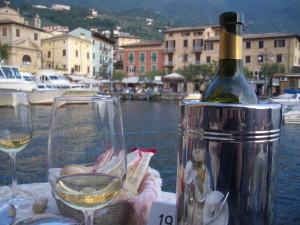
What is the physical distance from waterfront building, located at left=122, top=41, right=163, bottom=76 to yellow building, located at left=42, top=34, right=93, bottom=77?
6.16m

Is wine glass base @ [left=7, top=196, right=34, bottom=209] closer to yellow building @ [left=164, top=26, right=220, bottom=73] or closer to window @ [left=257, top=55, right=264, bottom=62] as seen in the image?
window @ [left=257, top=55, right=264, bottom=62]

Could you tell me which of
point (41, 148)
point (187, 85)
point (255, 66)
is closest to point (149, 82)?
point (187, 85)

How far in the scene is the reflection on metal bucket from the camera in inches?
27.0

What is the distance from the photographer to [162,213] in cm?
93

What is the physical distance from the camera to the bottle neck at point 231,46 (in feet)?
2.69

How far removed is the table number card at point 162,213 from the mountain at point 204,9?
12726cm

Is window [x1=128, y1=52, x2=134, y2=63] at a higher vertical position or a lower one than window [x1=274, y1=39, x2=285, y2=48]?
lower

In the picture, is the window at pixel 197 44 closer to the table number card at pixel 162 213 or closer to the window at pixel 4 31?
the window at pixel 4 31

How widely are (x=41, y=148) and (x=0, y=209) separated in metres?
6.78

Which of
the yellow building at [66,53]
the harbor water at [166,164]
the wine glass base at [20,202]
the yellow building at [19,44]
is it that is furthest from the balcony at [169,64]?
the wine glass base at [20,202]

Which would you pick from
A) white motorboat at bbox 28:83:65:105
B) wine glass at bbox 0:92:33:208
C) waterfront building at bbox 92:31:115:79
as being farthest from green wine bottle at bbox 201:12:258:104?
waterfront building at bbox 92:31:115:79

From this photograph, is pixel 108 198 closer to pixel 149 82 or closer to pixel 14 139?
pixel 14 139

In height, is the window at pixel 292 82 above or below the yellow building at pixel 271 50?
below

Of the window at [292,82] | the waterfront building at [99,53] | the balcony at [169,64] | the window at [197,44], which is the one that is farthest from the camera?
the waterfront building at [99,53]
